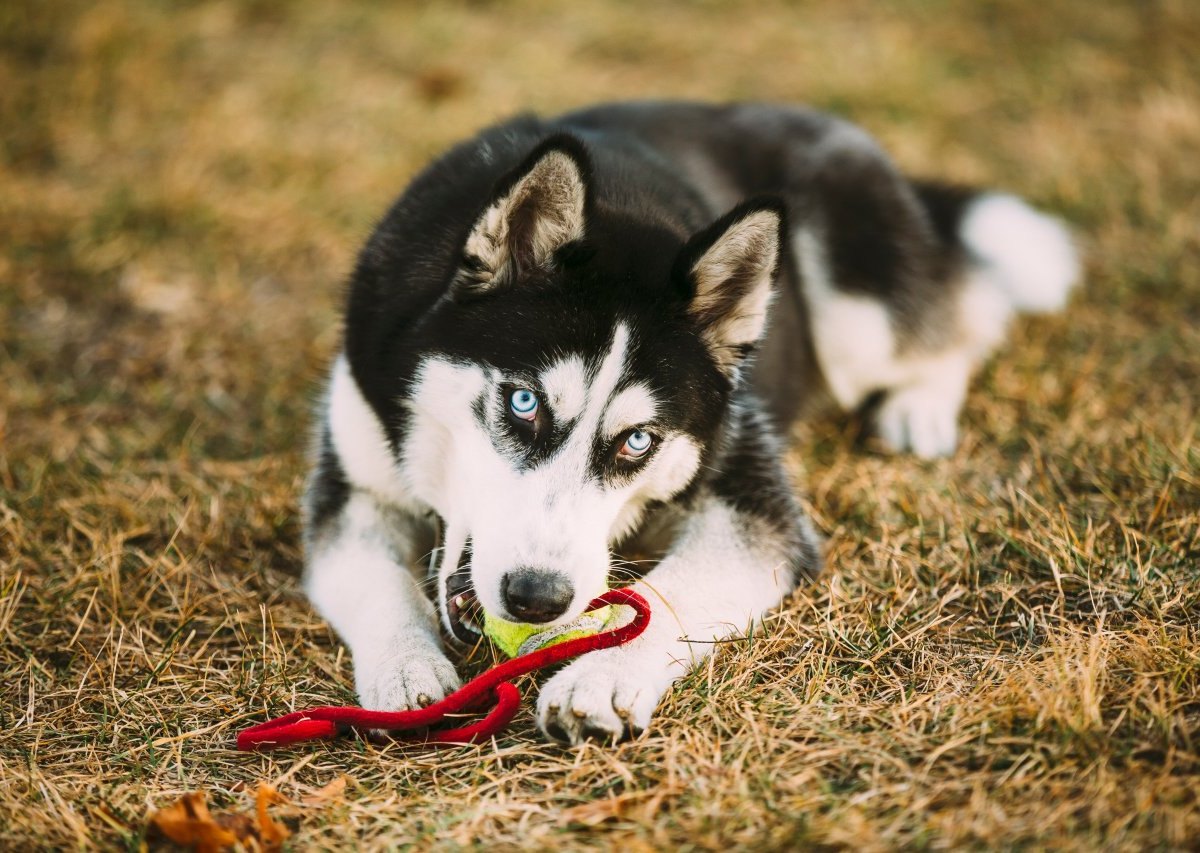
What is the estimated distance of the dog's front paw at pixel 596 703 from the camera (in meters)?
2.49

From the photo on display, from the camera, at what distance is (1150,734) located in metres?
2.34

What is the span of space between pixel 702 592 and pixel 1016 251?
111 inches

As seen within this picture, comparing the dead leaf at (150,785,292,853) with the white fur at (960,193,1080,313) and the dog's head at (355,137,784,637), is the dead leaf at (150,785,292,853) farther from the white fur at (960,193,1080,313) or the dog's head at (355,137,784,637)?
the white fur at (960,193,1080,313)

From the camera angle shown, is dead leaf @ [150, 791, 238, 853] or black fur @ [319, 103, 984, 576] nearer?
dead leaf @ [150, 791, 238, 853]

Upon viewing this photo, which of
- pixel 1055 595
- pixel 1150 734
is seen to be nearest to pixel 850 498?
pixel 1055 595

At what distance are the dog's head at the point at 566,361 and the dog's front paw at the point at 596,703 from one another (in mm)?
178

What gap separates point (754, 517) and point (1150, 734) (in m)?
1.26

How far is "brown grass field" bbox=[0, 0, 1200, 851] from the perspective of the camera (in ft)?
7.58

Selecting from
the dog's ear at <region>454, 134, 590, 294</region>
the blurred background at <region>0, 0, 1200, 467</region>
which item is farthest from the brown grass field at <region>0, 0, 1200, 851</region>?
the dog's ear at <region>454, 134, 590, 294</region>

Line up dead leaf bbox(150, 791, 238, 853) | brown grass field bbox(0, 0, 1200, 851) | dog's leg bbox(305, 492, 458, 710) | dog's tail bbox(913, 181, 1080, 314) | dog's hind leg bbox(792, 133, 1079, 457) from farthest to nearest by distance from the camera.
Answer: dog's tail bbox(913, 181, 1080, 314) < dog's hind leg bbox(792, 133, 1079, 457) < dog's leg bbox(305, 492, 458, 710) < brown grass field bbox(0, 0, 1200, 851) < dead leaf bbox(150, 791, 238, 853)

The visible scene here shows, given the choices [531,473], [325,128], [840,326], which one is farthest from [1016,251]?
[325,128]

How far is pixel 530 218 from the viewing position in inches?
108

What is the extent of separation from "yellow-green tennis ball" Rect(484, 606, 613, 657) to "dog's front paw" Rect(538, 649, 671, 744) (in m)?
0.13

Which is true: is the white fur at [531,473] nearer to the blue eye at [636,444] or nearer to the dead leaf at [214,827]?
the blue eye at [636,444]
